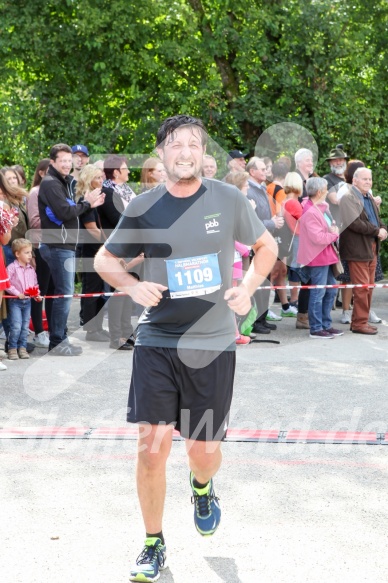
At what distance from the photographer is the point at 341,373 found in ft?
28.1

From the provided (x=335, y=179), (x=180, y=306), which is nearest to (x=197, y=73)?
(x=335, y=179)

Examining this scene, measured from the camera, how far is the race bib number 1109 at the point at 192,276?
168 inches

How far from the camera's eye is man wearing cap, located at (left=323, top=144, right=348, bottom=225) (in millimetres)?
11727

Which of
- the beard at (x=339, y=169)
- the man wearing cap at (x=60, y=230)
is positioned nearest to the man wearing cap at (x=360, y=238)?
the beard at (x=339, y=169)

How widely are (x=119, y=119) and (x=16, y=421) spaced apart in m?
11.1

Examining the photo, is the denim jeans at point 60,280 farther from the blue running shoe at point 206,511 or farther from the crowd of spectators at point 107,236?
the blue running shoe at point 206,511

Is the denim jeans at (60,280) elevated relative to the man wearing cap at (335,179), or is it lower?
lower

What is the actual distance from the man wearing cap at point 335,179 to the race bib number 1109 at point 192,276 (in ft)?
24.1

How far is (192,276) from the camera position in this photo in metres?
4.27

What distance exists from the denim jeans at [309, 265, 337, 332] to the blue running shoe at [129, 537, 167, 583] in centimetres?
647

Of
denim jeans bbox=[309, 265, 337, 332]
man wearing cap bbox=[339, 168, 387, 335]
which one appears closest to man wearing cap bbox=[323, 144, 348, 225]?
man wearing cap bbox=[339, 168, 387, 335]

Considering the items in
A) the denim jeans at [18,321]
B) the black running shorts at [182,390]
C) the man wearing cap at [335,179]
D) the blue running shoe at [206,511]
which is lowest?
the denim jeans at [18,321]

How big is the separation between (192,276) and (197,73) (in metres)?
13.9

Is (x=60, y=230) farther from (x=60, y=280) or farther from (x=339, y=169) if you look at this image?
(x=339, y=169)
